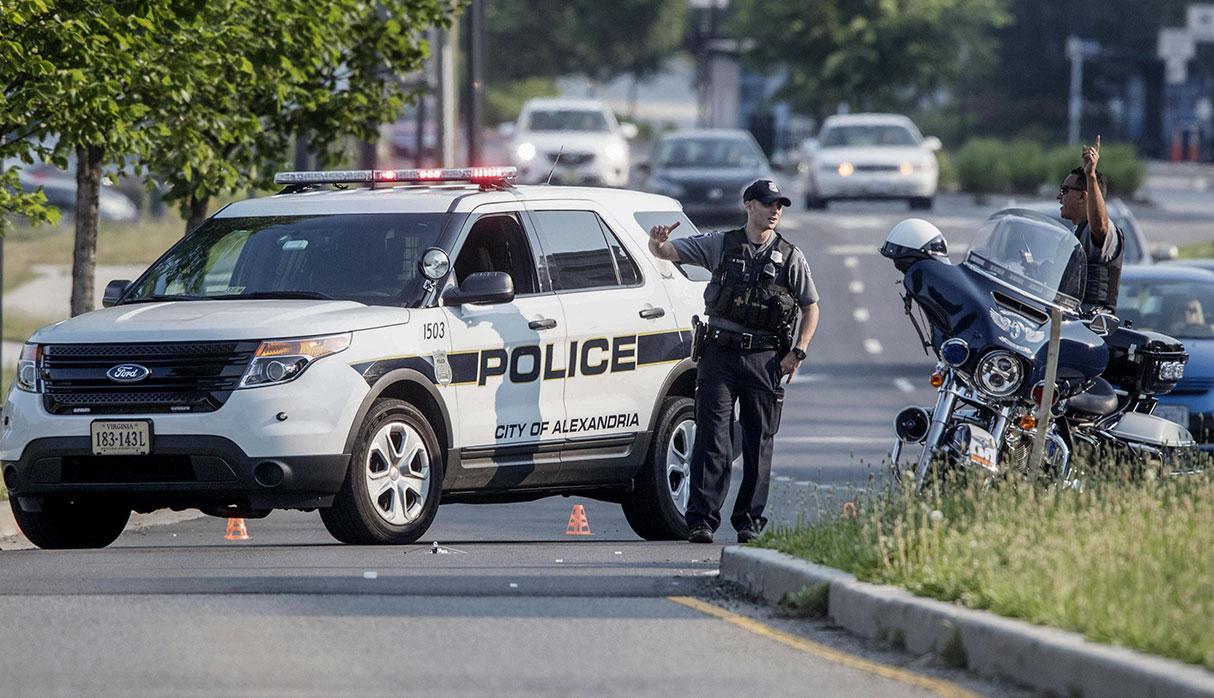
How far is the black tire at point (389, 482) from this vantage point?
434 inches

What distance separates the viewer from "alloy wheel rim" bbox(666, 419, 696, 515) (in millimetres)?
12812

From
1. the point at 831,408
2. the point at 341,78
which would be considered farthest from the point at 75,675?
the point at 831,408

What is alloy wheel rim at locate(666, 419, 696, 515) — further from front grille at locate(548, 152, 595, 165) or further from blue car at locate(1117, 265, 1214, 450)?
front grille at locate(548, 152, 595, 165)

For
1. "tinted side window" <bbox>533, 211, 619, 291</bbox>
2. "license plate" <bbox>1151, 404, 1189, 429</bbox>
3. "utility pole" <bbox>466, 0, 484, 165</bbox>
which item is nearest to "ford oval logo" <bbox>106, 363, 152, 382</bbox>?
"tinted side window" <bbox>533, 211, 619, 291</bbox>

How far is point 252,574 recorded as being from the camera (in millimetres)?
10242

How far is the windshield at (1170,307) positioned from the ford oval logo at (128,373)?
8.55 m

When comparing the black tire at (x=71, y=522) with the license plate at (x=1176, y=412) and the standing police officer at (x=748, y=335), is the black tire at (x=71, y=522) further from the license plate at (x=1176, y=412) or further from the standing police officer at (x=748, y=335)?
the license plate at (x=1176, y=412)

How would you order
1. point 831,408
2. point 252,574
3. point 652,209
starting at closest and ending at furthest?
point 252,574, point 652,209, point 831,408

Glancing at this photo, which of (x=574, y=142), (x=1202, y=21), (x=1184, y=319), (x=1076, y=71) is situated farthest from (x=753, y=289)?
(x=1076, y=71)

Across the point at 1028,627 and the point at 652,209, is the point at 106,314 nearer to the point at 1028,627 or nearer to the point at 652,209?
the point at 652,209

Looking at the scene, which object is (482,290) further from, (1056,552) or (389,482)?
(1056,552)

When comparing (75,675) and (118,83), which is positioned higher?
(118,83)

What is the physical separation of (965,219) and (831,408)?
18075mm

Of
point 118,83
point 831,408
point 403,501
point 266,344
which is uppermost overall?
point 118,83
